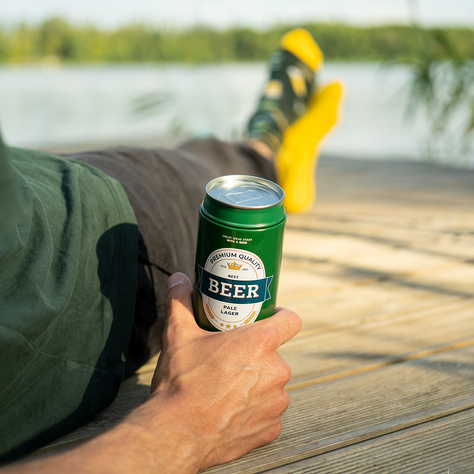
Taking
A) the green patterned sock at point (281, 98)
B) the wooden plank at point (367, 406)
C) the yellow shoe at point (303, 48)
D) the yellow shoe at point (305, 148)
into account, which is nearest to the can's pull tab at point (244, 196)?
the wooden plank at point (367, 406)

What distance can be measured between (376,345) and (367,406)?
258 millimetres

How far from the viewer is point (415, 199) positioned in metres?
2.26

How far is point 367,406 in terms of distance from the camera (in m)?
0.86

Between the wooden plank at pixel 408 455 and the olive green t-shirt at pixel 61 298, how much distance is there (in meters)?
0.33

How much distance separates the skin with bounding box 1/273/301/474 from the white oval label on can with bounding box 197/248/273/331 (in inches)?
0.8

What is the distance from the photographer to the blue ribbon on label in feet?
2.28

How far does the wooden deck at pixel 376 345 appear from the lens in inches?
29.2

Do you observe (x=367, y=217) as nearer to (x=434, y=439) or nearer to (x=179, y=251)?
(x=179, y=251)

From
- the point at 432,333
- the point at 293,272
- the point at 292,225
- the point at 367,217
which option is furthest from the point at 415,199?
the point at 432,333

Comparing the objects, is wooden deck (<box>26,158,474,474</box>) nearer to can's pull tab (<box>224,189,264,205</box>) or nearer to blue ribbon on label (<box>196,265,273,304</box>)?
blue ribbon on label (<box>196,265,273,304</box>)

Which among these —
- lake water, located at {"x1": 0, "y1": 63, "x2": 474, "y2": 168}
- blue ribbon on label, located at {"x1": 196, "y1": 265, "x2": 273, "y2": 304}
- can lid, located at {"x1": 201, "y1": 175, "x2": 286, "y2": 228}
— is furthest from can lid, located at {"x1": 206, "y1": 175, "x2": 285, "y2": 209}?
lake water, located at {"x1": 0, "y1": 63, "x2": 474, "y2": 168}

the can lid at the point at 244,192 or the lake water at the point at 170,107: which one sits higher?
the can lid at the point at 244,192

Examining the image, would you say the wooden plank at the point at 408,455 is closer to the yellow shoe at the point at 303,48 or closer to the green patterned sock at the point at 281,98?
the green patterned sock at the point at 281,98

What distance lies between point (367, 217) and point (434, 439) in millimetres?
1352
